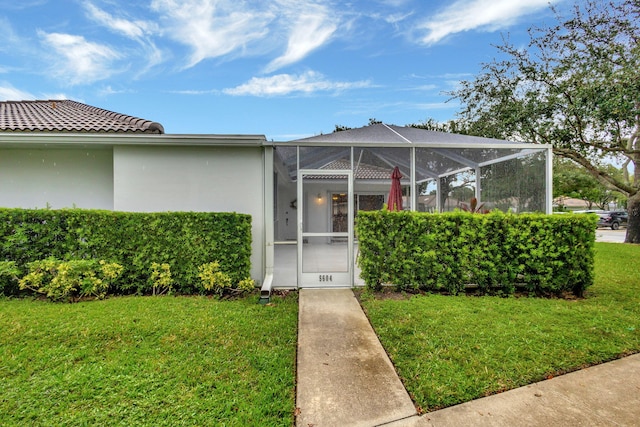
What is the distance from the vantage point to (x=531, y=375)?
119 inches

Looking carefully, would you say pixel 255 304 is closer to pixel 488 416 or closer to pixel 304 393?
pixel 304 393

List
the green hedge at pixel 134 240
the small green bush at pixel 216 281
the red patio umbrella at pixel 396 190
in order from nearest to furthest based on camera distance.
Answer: the green hedge at pixel 134 240 → the small green bush at pixel 216 281 → the red patio umbrella at pixel 396 190

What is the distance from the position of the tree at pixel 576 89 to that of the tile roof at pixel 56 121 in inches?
572

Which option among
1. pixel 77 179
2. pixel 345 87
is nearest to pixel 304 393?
pixel 77 179

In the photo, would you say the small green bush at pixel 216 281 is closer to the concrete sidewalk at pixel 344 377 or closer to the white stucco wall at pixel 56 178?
the concrete sidewalk at pixel 344 377

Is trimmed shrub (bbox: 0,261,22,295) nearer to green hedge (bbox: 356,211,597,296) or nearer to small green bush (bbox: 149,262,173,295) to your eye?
small green bush (bbox: 149,262,173,295)

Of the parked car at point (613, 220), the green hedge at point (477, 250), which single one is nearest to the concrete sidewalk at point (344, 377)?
the green hedge at point (477, 250)

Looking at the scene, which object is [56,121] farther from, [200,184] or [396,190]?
[396,190]

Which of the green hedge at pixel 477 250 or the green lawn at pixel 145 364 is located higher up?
the green hedge at pixel 477 250

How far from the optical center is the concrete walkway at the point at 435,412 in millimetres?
2406

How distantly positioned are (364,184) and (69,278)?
5650 mm

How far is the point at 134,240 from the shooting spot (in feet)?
18.5

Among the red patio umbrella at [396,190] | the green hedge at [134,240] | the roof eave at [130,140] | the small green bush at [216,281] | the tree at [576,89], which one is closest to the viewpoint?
the green hedge at [134,240]

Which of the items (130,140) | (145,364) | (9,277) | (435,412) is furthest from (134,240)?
(435,412)
